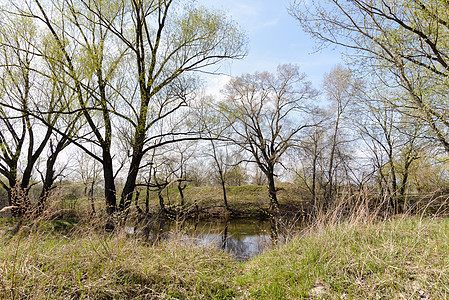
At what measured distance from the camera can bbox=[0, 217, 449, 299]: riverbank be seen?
2.61 m

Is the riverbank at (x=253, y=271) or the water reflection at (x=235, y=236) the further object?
the water reflection at (x=235, y=236)

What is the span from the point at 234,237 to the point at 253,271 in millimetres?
7805

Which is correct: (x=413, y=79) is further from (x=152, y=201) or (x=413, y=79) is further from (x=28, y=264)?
(x=152, y=201)

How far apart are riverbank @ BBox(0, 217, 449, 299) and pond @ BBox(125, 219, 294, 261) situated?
1289mm

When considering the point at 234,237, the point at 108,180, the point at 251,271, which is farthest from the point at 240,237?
the point at 251,271

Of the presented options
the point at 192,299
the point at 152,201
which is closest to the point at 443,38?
the point at 192,299

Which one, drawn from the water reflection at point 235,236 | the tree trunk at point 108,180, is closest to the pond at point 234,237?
the water reflection at point 235,236

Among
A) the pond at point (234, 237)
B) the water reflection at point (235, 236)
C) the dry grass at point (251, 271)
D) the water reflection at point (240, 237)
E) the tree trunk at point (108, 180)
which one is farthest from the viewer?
the tree trunk at point (108, 180)

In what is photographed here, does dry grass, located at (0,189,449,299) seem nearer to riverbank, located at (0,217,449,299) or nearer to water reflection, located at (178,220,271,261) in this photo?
riverbank, located at (0,217,449,299)

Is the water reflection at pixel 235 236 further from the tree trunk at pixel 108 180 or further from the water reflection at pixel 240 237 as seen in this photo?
the tree trunk at pixel 108 180

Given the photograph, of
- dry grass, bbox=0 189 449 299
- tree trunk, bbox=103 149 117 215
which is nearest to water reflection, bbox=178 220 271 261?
dry grass, bbox=0 189 449 299

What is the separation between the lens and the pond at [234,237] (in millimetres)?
5988

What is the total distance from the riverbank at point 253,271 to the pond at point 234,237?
129cm

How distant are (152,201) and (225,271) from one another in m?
20.2
